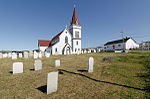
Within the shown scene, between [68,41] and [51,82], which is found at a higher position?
[68,41]

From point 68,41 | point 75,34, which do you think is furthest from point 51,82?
point 75,34

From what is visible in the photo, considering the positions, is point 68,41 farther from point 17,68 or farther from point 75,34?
point 17,68

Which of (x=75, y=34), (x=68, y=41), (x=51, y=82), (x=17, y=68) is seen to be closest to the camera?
(x=51, y=82)

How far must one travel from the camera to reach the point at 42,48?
113 ft

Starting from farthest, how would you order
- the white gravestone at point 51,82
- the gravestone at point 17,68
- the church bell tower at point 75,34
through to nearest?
the church bell tower at point 75,34
the gravestone at point 17,68
the white gravestone at point 51,82

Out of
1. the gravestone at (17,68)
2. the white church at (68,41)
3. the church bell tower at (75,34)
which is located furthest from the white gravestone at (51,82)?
the church bell tower at (75,34)

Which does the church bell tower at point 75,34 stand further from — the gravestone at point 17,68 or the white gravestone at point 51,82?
the white gravestone at point 51,82

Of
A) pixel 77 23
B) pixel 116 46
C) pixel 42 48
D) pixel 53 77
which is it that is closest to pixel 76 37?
pixel 77 23

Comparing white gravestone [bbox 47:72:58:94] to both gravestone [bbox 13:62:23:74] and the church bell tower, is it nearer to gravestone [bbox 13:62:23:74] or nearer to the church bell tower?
gravestone [bbox 13:62:23:74]

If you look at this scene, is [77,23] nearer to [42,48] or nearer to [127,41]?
[42,48]

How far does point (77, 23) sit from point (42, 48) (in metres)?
19.5

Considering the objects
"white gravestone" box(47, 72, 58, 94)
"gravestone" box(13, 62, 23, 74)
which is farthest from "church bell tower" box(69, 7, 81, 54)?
"white gravestone" box(47, 72, 58, 94)

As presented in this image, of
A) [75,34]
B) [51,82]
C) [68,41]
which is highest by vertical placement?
[75,34]

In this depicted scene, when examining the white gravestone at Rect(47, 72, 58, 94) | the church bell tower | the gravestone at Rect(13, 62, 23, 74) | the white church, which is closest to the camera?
the white gravestone at Rect(47, 72, 58, 94)
